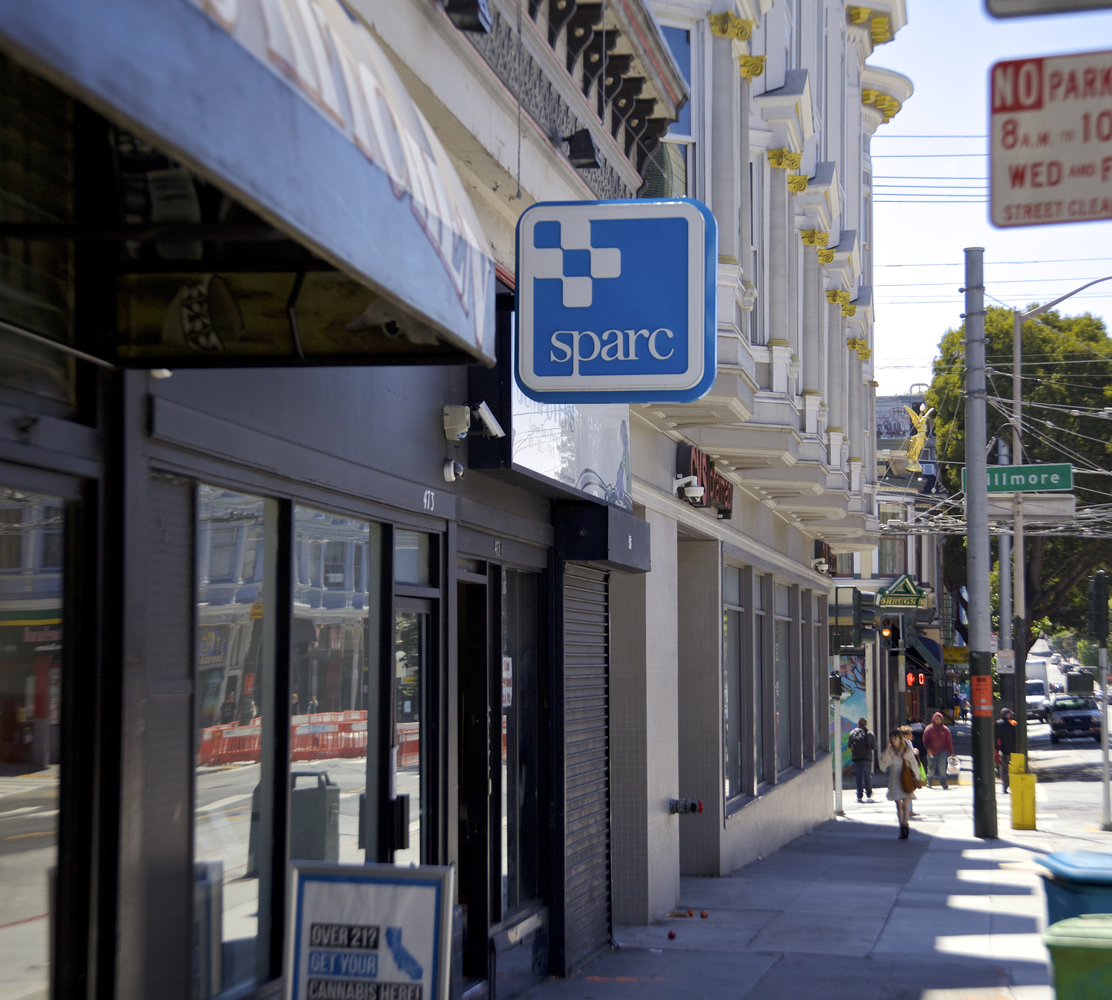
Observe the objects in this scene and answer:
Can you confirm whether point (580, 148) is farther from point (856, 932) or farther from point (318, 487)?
point (856, 932)

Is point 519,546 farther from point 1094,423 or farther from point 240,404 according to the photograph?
point 1094,423

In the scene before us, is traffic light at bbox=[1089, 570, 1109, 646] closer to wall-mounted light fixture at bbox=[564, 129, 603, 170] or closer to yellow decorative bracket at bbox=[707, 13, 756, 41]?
yellow decorative bracket at bbox=[707, 13, 756, 41]

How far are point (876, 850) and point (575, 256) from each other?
15.2 m

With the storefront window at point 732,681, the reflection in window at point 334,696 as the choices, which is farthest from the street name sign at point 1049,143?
the storefront window at point 732,681

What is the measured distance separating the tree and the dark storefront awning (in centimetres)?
4716

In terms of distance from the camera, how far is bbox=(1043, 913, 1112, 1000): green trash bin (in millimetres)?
5945

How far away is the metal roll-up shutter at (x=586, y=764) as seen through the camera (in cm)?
1084

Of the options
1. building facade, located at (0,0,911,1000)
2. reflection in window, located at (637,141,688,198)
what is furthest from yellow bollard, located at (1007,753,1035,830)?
reflection in window, located at (637,141,688,198)

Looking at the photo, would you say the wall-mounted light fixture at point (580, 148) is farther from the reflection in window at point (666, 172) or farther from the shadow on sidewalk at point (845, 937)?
the shadow on sidewalk at point (845, 937)

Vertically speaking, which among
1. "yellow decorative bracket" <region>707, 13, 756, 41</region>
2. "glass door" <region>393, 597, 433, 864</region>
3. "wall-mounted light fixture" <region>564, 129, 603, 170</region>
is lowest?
"glass door" <region>393, 597, 433, 864</region>

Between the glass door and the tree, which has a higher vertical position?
the tree

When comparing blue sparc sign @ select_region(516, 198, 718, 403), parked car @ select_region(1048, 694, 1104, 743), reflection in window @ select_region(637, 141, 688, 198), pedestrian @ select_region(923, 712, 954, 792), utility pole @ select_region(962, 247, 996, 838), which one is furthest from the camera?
parked car @ select_region(1048, 694, 1104, 743)

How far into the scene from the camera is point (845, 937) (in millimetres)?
12352

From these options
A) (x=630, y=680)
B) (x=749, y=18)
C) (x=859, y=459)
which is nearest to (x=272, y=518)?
(x=630, y=680)
